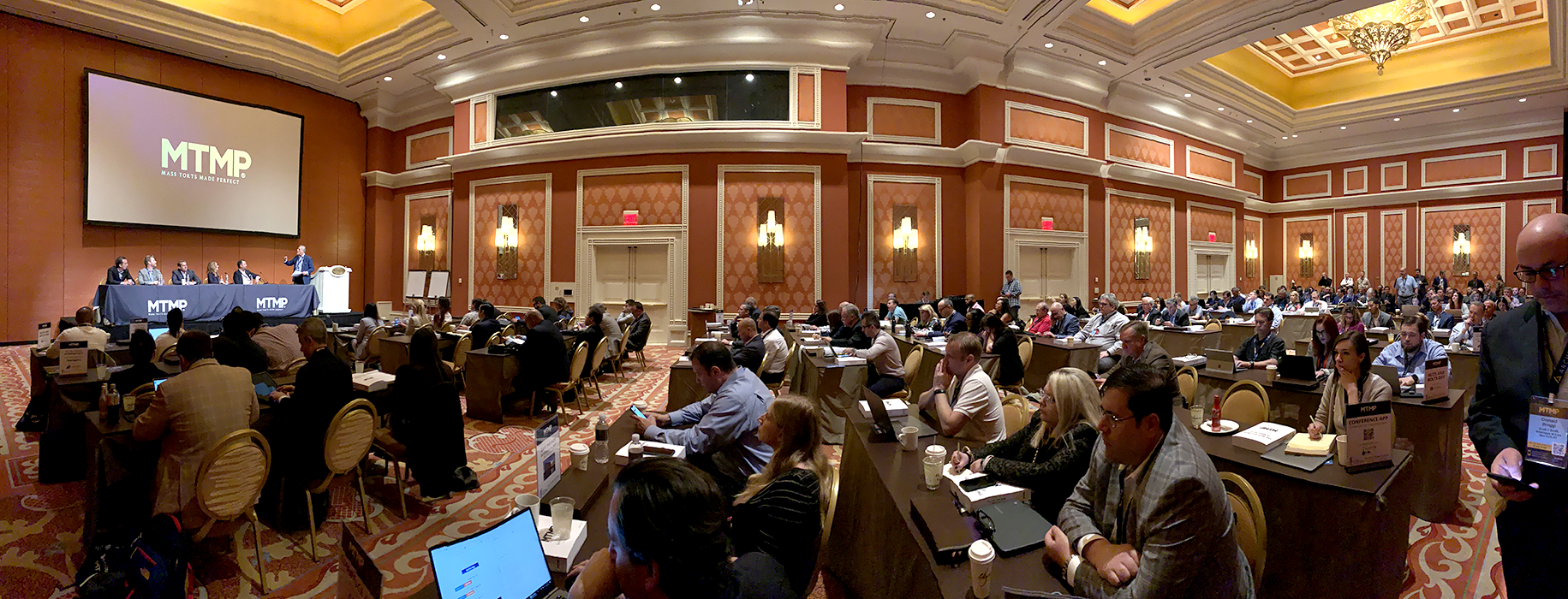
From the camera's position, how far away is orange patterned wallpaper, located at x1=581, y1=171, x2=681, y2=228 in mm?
11148

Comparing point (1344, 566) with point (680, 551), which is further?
point (1344, 566)

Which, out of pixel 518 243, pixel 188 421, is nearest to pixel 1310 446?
pixel 188 421

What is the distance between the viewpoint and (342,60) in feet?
41.8

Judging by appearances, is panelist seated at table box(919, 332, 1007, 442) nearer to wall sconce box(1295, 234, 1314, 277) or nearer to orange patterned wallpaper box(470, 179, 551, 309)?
orange patterned wallpaper box(470, 179, 551, 309)

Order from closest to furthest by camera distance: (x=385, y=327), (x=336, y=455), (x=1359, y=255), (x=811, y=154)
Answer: (x=336, y=455), (x=385, y=327), (x=811, y=154), (x=1359, y=255)

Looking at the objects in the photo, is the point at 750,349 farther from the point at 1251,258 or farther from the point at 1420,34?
the point at 1251,258

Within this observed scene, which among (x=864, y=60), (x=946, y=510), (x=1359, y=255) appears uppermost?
(x=864, y=60)

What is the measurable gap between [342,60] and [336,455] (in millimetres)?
13241

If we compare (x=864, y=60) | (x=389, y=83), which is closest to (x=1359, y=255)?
(x=864, y=60)

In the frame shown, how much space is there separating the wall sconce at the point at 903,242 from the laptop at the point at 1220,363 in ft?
23.4

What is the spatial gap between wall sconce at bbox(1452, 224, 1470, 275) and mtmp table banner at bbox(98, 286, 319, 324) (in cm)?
2716

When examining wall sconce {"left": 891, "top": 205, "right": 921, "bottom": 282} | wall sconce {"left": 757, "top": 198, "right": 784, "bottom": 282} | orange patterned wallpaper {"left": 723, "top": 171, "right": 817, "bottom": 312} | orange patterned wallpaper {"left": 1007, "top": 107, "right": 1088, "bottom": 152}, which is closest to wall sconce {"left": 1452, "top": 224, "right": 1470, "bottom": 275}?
orange patterned wallpaper {"left": 1007, "top": 107, "right": 1088, "bottom": 152}

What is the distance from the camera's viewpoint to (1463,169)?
15.6m

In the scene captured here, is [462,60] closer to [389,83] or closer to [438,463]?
[389,83]
